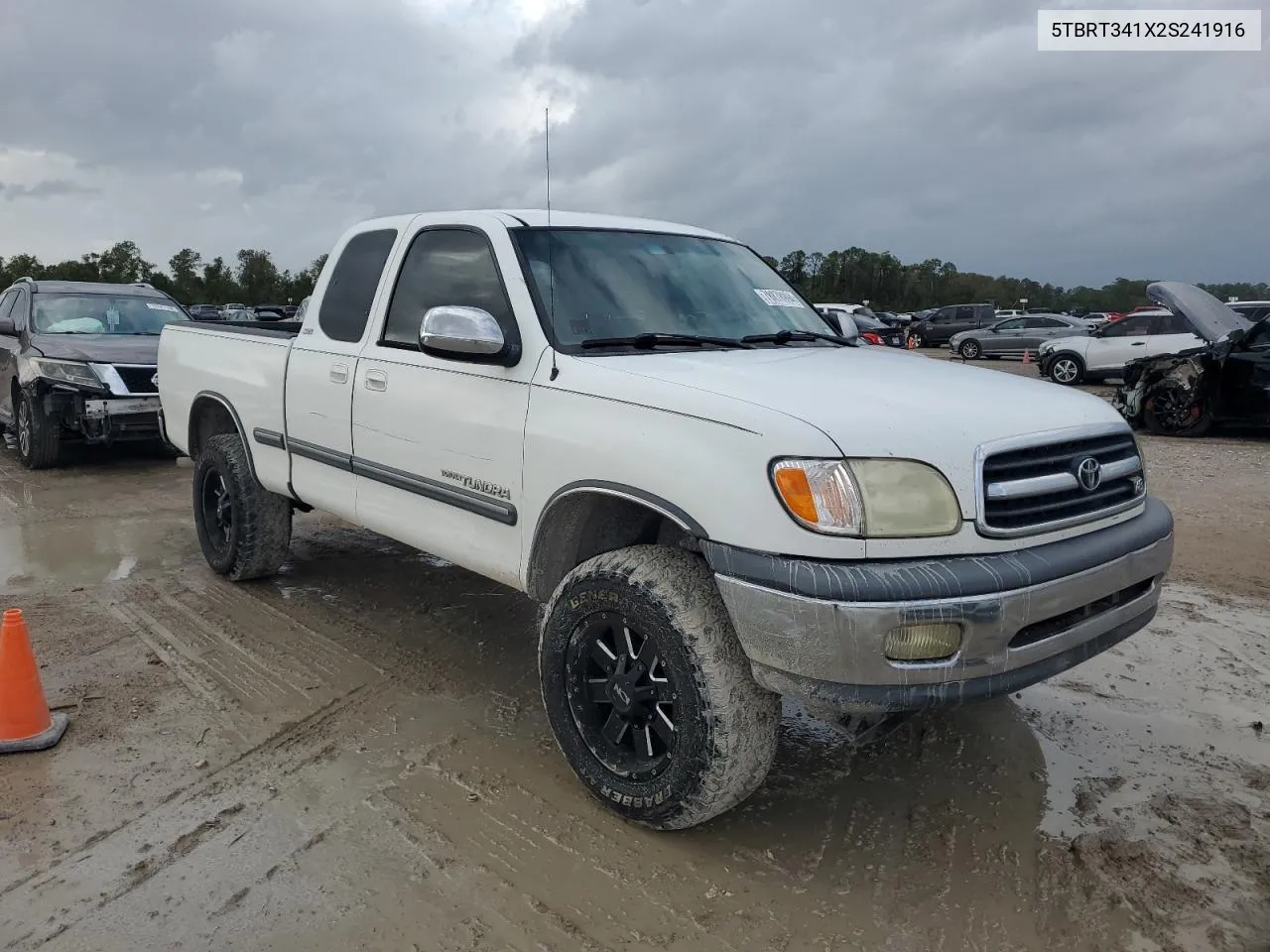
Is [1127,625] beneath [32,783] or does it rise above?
above

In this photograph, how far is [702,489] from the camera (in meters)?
2.79

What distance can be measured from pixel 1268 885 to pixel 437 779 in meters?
2.63

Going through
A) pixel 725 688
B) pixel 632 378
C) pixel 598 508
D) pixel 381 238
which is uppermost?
pixel 381 238

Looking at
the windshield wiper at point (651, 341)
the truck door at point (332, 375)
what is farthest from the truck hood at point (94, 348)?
the windshield wiper at point (651, 341)

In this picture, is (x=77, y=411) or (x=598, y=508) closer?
(x=598, y=508)

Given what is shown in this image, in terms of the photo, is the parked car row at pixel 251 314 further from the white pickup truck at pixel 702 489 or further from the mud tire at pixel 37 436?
the white pickup truck at pixel 702 489

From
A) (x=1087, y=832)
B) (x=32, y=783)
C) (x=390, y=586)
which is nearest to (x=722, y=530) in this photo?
(x=1087, y=832)

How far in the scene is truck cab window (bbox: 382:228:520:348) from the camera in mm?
3828

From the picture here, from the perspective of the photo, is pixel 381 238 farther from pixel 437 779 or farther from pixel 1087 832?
pixel 1087 832

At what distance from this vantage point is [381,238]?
4.55 meters

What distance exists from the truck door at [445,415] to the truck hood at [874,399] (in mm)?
493

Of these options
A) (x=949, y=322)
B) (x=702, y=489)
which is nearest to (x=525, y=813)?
(x=702, y=489)

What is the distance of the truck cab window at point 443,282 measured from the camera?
12.6 ft

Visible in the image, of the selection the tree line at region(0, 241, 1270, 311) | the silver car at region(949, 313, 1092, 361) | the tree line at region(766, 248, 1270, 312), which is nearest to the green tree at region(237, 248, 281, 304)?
the tree line at region(0, 241, 1270, 311)
